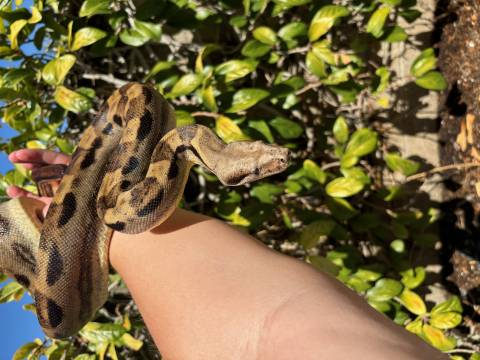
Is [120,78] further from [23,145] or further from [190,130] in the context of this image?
[190,130]

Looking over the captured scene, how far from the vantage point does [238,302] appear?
1403 mm

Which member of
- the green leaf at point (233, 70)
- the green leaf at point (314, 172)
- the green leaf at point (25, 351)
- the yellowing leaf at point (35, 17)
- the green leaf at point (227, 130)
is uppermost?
the yellowing leaf at point (35, 17)

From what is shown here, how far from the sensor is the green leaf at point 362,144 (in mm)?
2430

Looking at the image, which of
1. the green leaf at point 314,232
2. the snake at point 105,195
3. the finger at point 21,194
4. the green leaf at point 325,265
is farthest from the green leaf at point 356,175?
the finger at point 21,194

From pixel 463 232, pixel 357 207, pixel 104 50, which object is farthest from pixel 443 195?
pixel 104 50

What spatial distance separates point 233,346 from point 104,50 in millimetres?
1669

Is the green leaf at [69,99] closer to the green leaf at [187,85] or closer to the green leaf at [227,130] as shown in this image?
the green leaf at [187,85]

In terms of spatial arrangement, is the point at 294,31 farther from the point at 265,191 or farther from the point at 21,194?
the point at 21,194

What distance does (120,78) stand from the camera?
3020 millimetres

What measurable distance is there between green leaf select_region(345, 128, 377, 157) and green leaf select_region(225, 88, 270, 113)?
19.5 inches

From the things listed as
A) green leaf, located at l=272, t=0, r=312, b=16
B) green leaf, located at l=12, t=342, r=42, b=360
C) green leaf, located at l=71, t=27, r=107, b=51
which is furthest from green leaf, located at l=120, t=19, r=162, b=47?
green leaf, located at l=12, t=342, r=42, b=360

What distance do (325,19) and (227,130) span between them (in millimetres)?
723

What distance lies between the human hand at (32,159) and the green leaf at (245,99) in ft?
2.58

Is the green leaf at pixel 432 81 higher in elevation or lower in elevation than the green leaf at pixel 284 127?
higher
